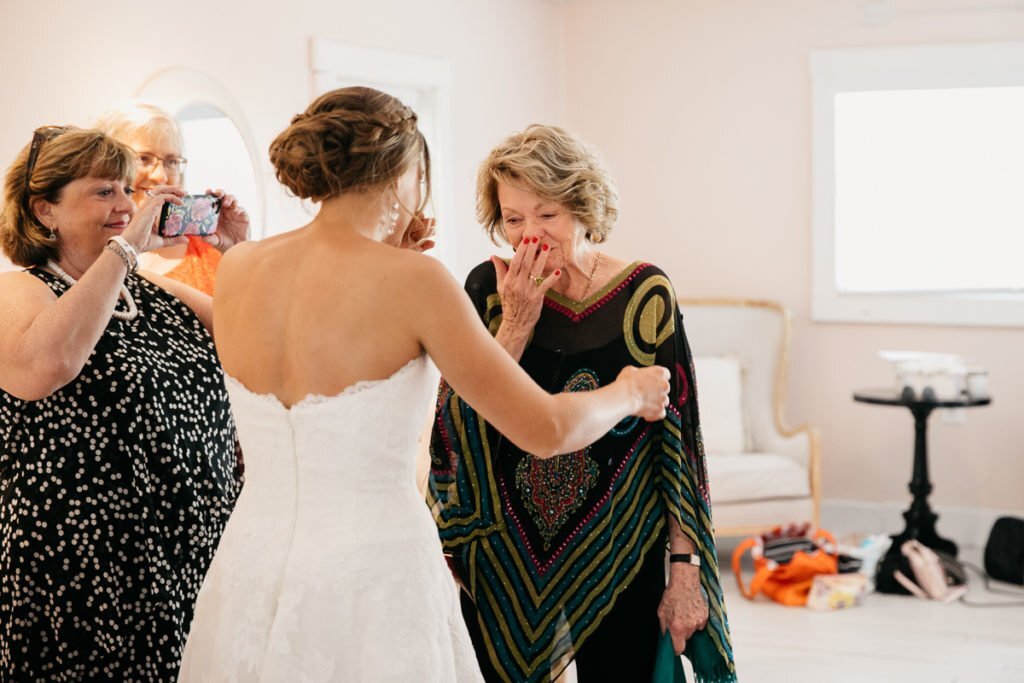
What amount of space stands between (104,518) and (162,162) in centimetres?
125

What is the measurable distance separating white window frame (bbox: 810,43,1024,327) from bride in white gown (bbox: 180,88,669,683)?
4271 millimetres

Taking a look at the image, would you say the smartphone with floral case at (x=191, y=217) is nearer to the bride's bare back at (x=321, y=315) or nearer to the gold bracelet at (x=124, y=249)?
the gold bracelet at (x=124, y=249)

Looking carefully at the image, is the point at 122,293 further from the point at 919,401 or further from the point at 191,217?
the point at 919,401

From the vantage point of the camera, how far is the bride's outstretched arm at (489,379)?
150 centimetres

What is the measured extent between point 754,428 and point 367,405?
4.06 metres

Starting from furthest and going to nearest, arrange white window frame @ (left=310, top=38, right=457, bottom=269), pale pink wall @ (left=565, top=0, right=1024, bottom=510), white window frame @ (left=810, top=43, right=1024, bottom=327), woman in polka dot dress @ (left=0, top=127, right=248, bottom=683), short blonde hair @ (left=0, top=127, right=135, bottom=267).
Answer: pale pink wall @ (left=565, top=0, right=1024, bottom=510) < white window frame @ (left=810, top=43, right=1024, bottom=327) < white window frame @ (left=310, top=38, right=457, bottom=269) < short blonde hair @ (left=0, top=127, right=135, bottom=267) < woman in polka dot dress @ (left=0, top=127, right=248, bottom=683)

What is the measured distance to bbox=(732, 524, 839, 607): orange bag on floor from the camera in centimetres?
462

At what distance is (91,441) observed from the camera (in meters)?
1.99

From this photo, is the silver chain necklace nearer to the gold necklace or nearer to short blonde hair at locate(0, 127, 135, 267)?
short blonde hair at locate(0, 127, 135, 267)

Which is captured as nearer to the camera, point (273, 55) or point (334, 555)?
point (334, 555)

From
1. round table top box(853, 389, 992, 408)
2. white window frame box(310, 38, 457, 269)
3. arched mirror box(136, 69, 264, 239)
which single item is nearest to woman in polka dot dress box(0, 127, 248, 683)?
arched mirror box(136, 69, 264, 239)

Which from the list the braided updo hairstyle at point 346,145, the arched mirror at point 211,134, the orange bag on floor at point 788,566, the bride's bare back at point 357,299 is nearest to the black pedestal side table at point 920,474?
the orange bag on floor at point 788,566

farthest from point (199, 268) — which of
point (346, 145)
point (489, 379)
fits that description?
point (489, 379)

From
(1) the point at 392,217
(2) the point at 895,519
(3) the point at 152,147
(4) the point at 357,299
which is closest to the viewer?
(4) the point at 357,299
